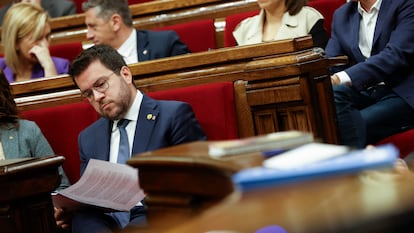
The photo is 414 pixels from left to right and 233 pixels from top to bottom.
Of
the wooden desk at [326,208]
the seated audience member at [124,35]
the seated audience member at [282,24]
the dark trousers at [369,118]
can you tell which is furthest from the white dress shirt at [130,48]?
the wooden desk at [326,208]

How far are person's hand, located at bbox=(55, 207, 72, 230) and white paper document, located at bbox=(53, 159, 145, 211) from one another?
0.44ft

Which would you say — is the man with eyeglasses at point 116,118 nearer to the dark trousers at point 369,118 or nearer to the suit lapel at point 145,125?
the suit lapel at point 145,125

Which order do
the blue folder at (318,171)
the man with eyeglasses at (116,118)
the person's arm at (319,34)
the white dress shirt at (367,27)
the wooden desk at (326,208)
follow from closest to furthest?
1. the wooden desk at (326,208)
2. the blue folder at (318,171)
3. the man with eyeglasses at (116,118)
4. the white dress shirt at (367,27)
5. the person's arm at (319,34)

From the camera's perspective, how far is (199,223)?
0.44m

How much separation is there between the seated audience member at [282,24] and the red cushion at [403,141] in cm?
31

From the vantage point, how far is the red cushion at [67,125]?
141 cm

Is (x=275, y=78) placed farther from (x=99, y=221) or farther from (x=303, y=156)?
(x=303, y=156)

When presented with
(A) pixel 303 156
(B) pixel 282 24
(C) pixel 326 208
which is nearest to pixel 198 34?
(B) pixel 282 24

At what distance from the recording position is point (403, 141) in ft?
4.26

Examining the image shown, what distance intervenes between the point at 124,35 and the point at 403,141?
0.78 metres

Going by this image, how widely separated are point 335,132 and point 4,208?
1.75ft

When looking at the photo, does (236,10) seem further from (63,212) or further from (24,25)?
(63,212)

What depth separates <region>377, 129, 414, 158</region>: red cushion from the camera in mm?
1278

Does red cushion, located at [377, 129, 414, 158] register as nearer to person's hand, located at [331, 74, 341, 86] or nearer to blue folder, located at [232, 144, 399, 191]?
person's hand, located at [331, 74, 341, 86]
